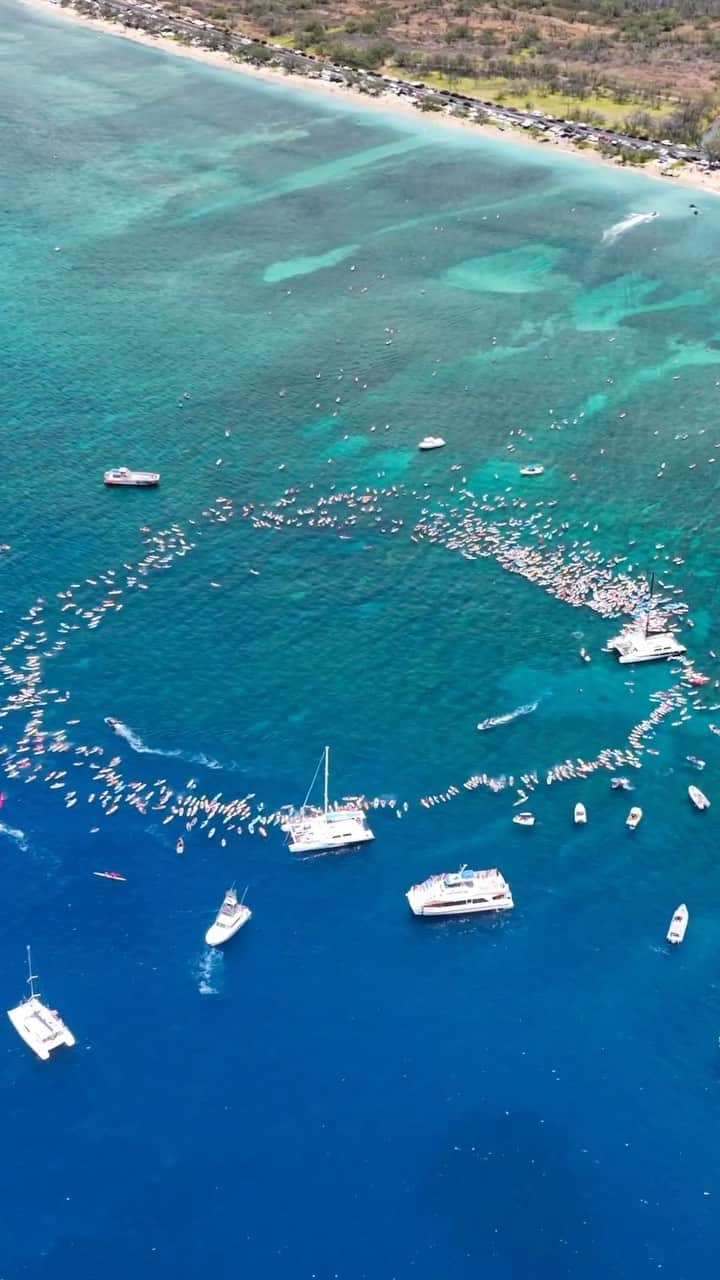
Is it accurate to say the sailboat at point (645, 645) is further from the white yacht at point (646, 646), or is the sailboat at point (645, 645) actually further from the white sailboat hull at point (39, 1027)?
the white sailboat hull at point (39, 1027)

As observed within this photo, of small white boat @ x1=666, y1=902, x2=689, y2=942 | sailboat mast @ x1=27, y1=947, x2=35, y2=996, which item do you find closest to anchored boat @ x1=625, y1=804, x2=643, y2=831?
small white boat @ x1=666, y1=902, x2=689, y2=942

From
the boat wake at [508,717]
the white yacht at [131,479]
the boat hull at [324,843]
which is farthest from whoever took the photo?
the white yacht at [131,479]

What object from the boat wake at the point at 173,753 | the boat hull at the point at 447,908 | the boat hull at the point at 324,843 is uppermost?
the boat wake at the point at 173,753

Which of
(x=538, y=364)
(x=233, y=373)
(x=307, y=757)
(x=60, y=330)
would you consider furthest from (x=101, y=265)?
(x=307, y=757)

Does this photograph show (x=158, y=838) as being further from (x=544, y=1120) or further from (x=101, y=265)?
(x=101, y=265)

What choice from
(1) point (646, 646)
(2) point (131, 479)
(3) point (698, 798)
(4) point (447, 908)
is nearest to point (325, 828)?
(4) point (447, 908)

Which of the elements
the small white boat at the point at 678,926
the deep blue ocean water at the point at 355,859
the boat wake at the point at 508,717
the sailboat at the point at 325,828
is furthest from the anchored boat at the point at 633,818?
the sailboat at the point at 325,828

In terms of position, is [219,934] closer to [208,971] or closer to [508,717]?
[208,971]
